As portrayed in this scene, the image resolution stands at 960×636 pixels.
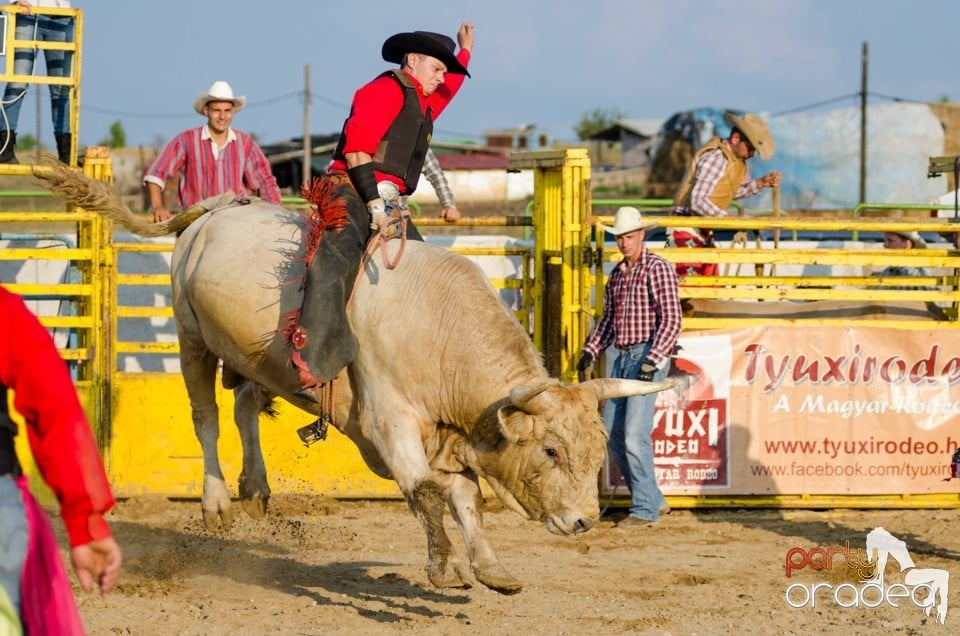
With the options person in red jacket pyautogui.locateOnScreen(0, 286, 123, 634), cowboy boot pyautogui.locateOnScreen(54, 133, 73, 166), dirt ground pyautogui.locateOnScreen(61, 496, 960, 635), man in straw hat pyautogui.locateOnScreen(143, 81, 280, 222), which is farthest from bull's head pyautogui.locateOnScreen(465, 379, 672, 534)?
cowboy boot pyautogui.locateOnScreen(54, 133, 73, 166)

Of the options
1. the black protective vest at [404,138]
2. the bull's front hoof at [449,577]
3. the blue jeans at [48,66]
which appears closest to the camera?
the bull's front hoof at [449,577]

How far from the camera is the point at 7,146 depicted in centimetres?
873

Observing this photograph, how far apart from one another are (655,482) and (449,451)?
2658mm

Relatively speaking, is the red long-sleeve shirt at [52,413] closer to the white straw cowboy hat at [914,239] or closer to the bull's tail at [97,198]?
the bull's tail at [97,198]

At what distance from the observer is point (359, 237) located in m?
5.95

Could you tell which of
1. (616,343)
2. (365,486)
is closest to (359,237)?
(616,343)

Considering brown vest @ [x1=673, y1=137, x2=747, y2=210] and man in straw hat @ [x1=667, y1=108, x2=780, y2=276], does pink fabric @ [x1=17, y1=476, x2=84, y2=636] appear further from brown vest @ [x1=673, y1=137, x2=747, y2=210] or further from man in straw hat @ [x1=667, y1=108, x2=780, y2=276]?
brown vest @ [x1=673, y1=137, x2=747, y2=210]

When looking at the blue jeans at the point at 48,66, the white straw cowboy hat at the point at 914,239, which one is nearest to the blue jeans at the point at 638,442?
the white straw cowboy hat at the point at 914,239

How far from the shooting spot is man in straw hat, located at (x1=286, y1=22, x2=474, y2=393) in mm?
5691

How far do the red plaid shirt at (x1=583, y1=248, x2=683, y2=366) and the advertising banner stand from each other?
0.54 m

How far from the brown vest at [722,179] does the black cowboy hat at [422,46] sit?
345 cm

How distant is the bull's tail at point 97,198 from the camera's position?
6.86 m

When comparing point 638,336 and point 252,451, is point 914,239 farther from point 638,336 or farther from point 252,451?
point 252,451

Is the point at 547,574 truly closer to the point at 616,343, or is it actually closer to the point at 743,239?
the point at 616,343
